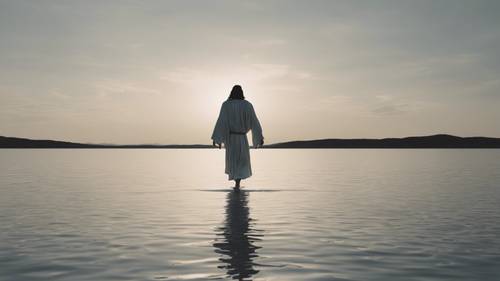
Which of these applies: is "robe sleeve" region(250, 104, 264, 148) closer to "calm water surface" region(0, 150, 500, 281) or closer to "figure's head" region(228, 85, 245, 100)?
"figure's head" region(228, 85, 245, 100)

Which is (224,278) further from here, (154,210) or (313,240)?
(154,210)

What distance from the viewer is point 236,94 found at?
60.0 ft

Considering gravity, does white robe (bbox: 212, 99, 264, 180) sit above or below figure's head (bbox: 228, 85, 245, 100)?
below

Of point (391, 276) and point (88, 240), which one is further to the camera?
point (88, 240)

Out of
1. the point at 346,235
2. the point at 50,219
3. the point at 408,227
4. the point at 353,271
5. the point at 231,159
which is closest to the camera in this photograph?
the point at 353,271

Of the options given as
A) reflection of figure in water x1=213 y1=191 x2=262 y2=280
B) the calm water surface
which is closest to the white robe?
the calm water surface

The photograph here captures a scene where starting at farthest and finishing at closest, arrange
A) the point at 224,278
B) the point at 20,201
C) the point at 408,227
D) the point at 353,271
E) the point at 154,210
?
the point at 20,201 → the point at 154,210 → the point at 408,227 → the point at 353,271 → the point at 224,278

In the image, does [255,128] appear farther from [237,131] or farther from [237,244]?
[237,244]

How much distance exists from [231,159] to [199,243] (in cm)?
992

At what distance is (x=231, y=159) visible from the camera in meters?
18.0

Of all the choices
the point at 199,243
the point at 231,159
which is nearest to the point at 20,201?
the point at 231,159

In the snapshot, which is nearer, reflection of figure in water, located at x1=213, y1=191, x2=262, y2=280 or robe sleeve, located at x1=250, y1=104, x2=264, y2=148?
reflection of figure in water, located at x1=213, y1=191, x2=262, y2=280

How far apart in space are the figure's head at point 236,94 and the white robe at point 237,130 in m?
0.15

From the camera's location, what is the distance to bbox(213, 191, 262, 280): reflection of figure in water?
20.5 ft
